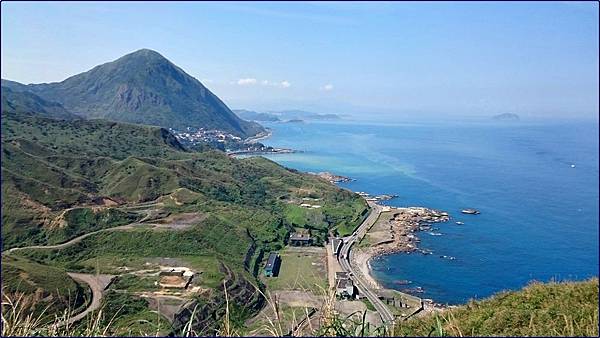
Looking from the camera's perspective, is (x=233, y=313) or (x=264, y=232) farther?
(x=264, y=232)

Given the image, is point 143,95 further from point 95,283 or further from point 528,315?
point 528,315

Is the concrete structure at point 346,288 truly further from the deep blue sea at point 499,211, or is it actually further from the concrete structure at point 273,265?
the concrete structure at point 273,265

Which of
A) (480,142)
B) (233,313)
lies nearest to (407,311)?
→ (233,313)

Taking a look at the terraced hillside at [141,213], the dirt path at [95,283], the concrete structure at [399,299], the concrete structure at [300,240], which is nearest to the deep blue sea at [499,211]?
the concrete structure at [399,299]

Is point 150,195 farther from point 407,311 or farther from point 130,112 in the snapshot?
point 130,112

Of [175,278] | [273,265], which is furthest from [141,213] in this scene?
[175,278]

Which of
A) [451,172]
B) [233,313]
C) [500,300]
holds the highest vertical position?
[233,313]
